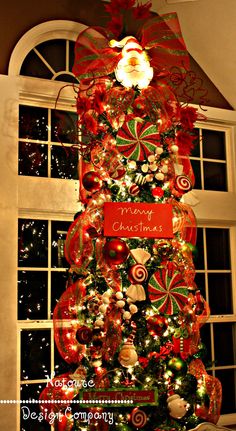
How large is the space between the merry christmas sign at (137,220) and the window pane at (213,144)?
5.03 feet

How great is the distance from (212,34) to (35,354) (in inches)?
112

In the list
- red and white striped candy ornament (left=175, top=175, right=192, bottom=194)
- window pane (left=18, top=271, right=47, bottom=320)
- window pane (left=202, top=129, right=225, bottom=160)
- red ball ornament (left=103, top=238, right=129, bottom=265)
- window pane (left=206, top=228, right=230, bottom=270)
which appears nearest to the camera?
red ball ornament (left=103, top=238, right=129, bottom=265)

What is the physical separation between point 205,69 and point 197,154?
0.75 m

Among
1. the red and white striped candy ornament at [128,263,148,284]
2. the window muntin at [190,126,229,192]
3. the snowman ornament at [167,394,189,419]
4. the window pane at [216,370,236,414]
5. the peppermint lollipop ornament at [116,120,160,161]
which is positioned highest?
the window muntin at [190,126,229,192]

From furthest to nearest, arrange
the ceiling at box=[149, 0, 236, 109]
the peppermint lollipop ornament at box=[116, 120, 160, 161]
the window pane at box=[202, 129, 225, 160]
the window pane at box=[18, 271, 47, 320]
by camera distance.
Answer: the window pane at box=[202, 129, 225, 160], the ceiling at box=[149, 0, 236, 109], the window pane at box=[18, 271, 47, 320], the peppermint lollipop ornament at box=[116, 120, 160, 161]

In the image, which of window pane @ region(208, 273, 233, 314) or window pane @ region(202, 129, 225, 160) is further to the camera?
window pane @ region(202, 129, 225, 160)

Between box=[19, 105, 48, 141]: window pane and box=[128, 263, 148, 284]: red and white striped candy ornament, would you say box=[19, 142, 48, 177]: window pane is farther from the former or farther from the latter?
box=[128, 263, 148, 284]: red and white striped candy ornament

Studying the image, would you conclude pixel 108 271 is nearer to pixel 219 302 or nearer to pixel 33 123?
pixel 33 123

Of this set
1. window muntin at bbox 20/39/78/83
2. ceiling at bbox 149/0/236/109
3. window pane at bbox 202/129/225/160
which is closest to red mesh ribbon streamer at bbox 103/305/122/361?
window muntin at bbox 20/39/78/83

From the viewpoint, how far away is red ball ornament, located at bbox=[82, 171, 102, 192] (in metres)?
2.98

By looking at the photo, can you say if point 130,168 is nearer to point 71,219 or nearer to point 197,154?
point 71,219

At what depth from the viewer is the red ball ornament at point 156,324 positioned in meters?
2.89

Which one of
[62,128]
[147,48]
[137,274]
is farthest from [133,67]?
[137,274]

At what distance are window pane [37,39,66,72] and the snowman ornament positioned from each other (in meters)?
2.51
